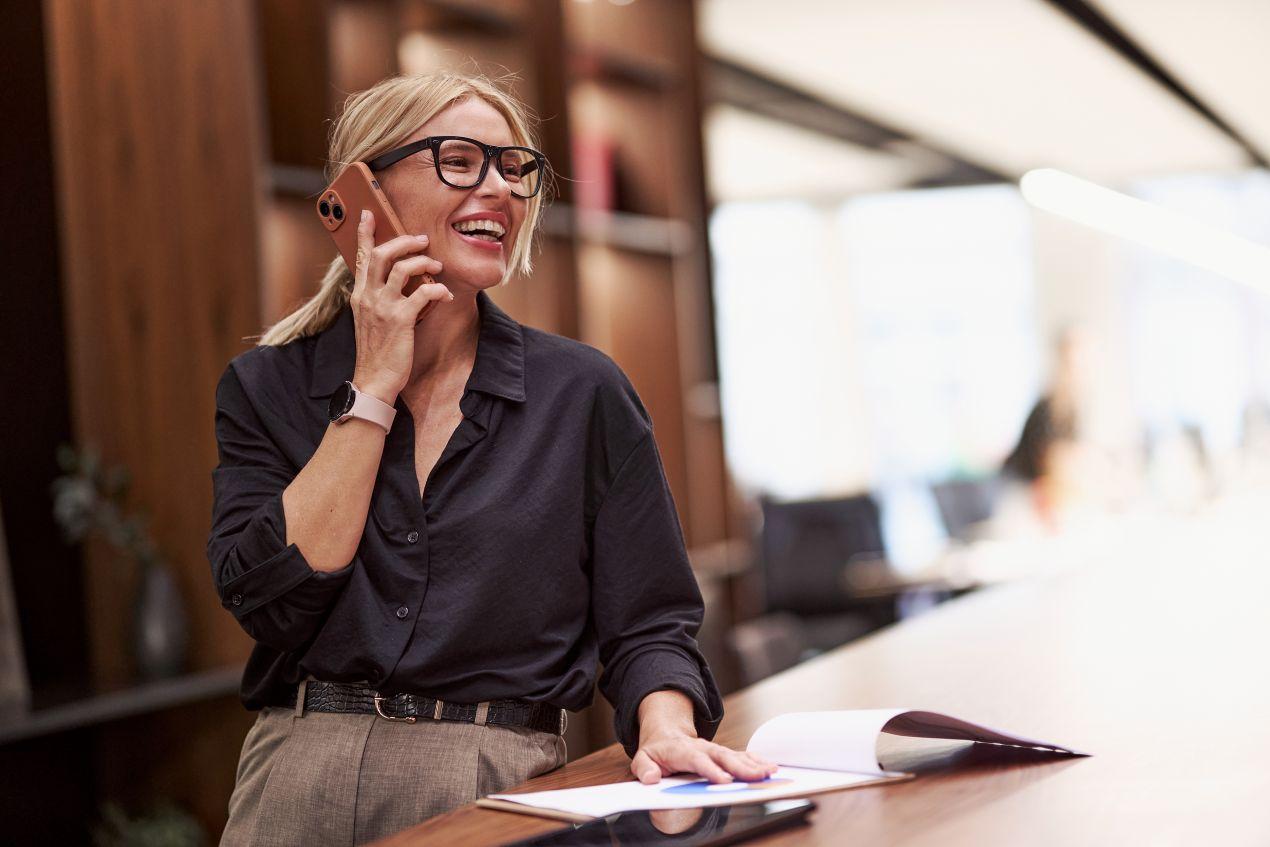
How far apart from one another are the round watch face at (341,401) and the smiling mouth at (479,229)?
206 millimetres

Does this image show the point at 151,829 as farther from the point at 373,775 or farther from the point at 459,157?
the point at 459,157

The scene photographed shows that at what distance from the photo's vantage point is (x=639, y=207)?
4645 millimetres

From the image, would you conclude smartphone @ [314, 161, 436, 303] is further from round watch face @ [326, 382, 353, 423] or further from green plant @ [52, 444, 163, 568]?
green plant @ [52, 444, 163, 568]

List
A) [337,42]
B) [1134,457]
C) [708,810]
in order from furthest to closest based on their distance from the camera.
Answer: [1134,457] < [337,42] < [708,810]

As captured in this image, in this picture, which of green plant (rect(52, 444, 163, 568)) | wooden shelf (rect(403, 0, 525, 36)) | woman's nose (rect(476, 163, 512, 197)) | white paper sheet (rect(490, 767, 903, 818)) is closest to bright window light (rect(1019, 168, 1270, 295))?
wooden shelf (rect(403, 0, 525, 36))

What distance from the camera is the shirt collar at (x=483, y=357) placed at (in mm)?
1402

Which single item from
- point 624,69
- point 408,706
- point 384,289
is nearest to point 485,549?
point 408,706

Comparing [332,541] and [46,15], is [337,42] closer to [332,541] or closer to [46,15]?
[46,15]

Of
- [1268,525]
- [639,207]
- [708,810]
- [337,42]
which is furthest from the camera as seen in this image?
[639,207]

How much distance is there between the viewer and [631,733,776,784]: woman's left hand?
112cm

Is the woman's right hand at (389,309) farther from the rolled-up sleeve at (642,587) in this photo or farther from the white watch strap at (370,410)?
the rolled-up sleeve at (642,587)

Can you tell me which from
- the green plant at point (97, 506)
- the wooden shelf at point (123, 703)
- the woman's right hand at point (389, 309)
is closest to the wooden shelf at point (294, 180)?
the green plant at point (97, 506)

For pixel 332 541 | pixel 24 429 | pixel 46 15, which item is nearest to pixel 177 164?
pixel 46 15

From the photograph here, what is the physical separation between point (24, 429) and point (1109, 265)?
10460 mm
